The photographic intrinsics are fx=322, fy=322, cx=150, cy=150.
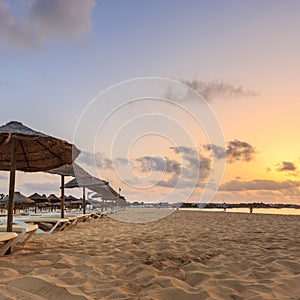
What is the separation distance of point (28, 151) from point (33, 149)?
0.15 m

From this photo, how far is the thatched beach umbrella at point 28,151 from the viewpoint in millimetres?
4675

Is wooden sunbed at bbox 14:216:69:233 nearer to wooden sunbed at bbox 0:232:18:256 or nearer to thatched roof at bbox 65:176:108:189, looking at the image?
wooden sunbed at bbox 0:232:18:256

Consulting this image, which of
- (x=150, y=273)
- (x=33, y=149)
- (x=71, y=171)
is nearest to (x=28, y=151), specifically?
(x=33, y=149)

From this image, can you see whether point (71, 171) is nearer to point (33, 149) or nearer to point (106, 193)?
point (33, 149)

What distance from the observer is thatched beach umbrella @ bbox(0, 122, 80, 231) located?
4675 mm

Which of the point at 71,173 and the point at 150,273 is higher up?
the point at 71,173

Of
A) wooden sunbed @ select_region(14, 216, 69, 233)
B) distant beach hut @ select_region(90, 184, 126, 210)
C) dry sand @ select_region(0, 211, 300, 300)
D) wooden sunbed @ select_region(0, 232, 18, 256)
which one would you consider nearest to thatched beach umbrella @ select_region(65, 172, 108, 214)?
distant beach hut @ select_region(90, 184, 126, 210)

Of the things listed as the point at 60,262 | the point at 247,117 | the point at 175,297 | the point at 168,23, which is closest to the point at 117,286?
the point at 175,297

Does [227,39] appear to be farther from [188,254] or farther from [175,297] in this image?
[175,297]

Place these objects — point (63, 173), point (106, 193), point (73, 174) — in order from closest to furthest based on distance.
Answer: point (63, 173)
point (73, 174)
point (106, 193)

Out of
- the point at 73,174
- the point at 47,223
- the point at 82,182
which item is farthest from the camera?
the point at 82,182

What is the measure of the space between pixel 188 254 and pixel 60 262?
1.76 meters

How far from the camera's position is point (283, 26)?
9.45 meters

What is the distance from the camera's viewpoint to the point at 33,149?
226 inches
